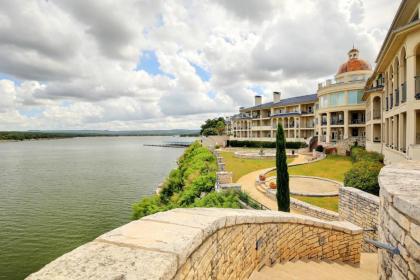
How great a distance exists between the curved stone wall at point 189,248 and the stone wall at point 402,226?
260 centimetres

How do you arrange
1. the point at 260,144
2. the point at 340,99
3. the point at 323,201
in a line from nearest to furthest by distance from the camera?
the point at 323,201
the point at 340,99
the point at 260,144

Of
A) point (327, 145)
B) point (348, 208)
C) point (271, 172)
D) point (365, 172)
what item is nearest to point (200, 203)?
point (348, 208)

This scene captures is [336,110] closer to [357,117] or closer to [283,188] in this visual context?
[357,117]

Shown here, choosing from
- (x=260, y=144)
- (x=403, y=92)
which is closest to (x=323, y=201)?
(x=403, y=92)

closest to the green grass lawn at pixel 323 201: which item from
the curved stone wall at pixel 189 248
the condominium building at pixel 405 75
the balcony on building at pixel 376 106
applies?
the condominium building at pixel 405 75

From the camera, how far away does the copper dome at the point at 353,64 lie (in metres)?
44.8

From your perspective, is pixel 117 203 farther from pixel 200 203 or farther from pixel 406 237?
pixel 406 237

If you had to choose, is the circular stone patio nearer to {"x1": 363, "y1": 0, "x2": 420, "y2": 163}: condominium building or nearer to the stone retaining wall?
the stone retaining wall

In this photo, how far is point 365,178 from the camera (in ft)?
47.3

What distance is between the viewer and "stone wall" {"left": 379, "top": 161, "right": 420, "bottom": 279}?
3.77 meters

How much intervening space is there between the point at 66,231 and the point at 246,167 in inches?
Result: 831

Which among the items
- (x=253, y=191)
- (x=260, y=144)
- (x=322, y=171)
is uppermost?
(x=260, y=144)

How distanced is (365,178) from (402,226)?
11733 millimetres

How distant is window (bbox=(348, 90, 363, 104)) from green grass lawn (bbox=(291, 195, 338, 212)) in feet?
94.5
